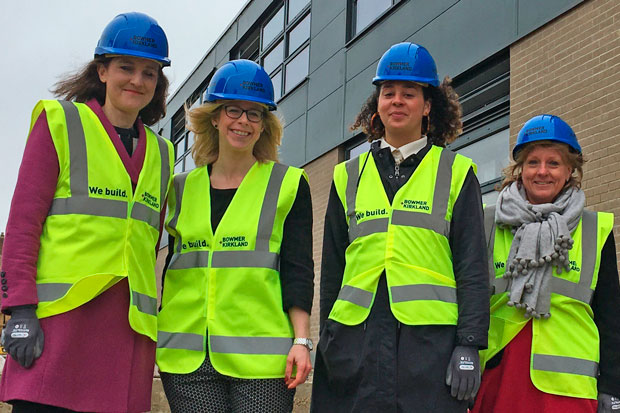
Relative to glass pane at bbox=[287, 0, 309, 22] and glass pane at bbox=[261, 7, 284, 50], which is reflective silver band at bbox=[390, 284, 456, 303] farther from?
glass pane at bbox=[261, 7, 284, 50]

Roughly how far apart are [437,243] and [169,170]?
1.28m

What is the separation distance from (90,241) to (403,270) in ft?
4.30

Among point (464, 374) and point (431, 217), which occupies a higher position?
point (431, 217)

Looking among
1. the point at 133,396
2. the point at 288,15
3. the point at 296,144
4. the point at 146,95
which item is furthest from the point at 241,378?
the point at 288,15

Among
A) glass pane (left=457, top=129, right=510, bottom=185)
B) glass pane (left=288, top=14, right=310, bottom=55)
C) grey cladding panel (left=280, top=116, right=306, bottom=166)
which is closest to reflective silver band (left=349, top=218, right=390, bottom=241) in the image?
glass pane (left=457, top=129, right=510, bottom=185)

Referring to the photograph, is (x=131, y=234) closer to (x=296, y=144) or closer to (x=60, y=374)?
(x=60, y=374)

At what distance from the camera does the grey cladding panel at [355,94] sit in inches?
463

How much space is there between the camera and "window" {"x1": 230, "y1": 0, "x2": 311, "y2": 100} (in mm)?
14805

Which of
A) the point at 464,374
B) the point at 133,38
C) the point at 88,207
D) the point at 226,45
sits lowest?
the point at 464,374

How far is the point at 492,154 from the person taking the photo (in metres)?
8.84

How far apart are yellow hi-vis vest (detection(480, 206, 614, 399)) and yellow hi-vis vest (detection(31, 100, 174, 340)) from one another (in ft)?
5.62

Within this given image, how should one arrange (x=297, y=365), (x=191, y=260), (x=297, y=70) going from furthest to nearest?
(x=297, y=70) < (x=191, y=260) < (x=297, y=365)

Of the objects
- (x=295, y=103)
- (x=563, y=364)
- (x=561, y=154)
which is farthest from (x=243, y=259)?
(x=295, y=103)

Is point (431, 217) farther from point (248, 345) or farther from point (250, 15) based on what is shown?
point (250, 15)
